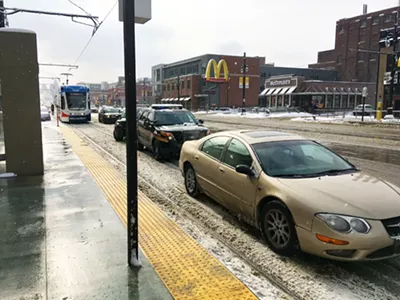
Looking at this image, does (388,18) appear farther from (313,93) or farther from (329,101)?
(313,93)

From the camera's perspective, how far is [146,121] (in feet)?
40.8

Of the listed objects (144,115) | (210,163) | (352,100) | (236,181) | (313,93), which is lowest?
(236,181)

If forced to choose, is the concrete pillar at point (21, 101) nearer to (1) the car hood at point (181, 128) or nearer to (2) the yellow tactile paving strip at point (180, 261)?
(2) the yellow tactile paving strip at point (180, 261)

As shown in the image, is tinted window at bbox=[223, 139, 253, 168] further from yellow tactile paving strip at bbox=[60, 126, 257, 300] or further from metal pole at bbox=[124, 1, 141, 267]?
metal pole at bbox=[124, 1, 141, 267]

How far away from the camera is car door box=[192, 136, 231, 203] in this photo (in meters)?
5.97

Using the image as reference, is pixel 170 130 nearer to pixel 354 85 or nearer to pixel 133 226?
pixel 133 226

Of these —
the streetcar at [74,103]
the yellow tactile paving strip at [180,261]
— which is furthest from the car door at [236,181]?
→ the streetcar at [74,103]

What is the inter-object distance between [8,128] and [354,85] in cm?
6751

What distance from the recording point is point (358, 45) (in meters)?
80.3

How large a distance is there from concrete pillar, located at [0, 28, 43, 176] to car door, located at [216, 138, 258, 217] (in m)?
4.66

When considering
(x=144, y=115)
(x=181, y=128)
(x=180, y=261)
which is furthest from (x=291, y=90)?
(x=180, y=261)

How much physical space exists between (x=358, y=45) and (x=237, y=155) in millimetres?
85567

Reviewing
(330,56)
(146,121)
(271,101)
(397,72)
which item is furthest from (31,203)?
(330,56)

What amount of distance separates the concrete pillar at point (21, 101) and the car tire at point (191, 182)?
11.7ft
